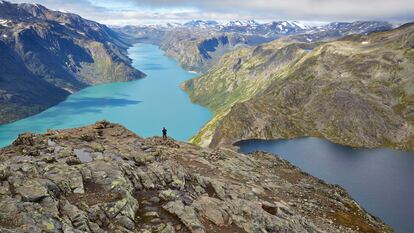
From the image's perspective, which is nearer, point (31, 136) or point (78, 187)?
point (78, 187)

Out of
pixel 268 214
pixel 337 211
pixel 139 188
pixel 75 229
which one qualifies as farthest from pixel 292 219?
pixel 75 229

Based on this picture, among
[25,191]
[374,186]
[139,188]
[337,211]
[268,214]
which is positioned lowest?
[374,186]

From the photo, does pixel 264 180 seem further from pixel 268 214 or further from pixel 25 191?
pixel 25 191

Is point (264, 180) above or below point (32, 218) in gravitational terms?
below

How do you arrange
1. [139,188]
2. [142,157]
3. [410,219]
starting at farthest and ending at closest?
[410,219]
[142,157]
[139,188]

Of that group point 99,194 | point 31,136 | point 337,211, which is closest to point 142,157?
point 99,194

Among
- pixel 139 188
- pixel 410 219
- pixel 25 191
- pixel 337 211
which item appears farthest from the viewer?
pixel 410 219
